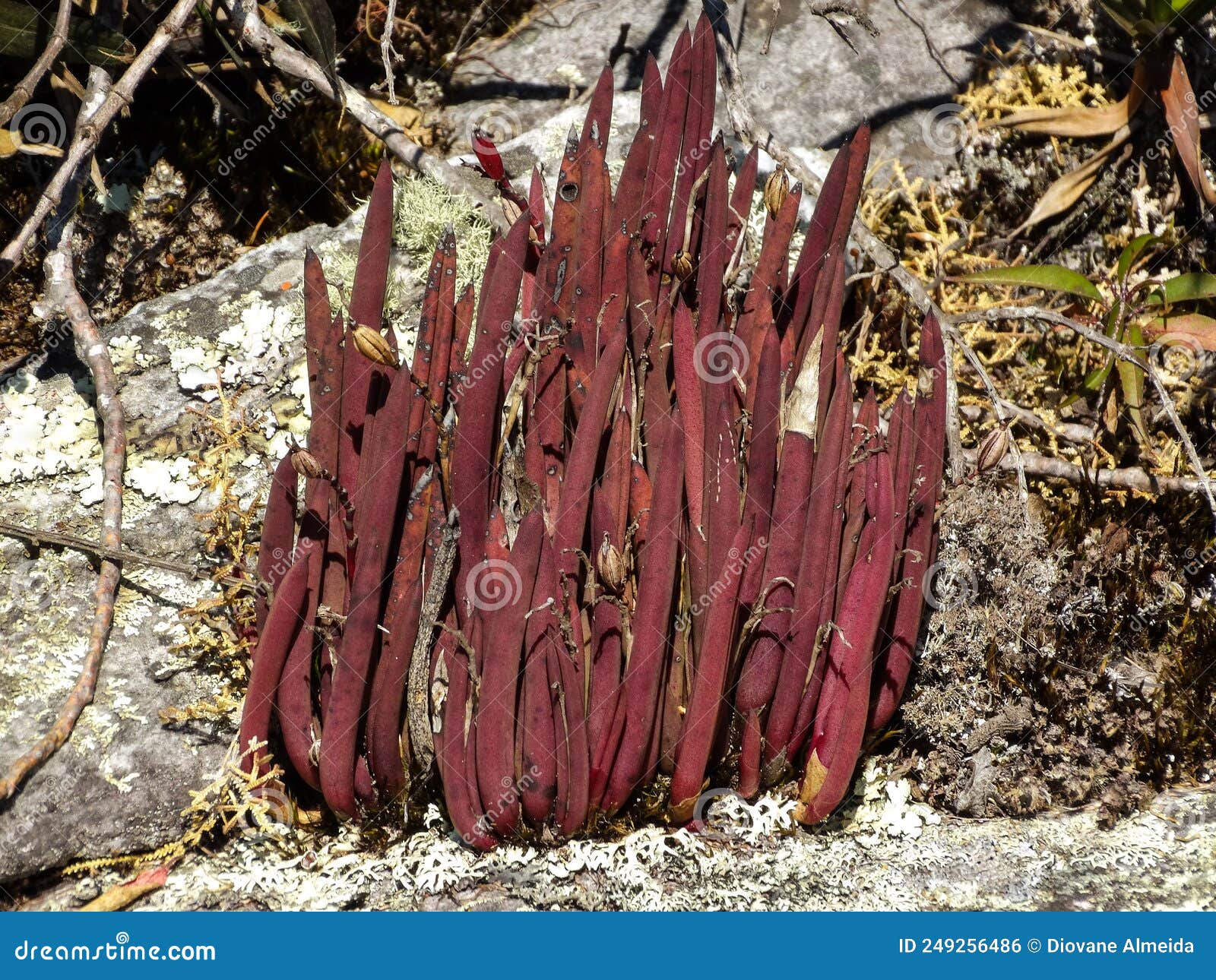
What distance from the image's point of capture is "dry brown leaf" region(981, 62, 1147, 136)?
272cm

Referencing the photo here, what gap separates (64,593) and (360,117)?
4.24 ft

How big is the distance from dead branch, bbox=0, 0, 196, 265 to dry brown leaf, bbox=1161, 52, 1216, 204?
2474mm

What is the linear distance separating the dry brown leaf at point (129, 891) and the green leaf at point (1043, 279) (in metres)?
2.13

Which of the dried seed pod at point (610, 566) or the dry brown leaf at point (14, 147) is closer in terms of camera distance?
the dried seed pod at point (610, 566)

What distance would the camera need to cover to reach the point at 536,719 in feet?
5.05

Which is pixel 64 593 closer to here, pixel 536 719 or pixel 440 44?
pixel 536 719

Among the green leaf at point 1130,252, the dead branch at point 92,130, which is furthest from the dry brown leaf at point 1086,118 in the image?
the dead branch at point 92,130

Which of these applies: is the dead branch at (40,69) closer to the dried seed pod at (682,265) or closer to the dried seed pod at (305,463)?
the dried seed pod at (305,463)

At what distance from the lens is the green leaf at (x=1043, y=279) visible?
240 cm

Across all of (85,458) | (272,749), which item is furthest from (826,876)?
(85,458)

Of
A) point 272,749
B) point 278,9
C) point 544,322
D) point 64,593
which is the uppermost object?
point 278,9

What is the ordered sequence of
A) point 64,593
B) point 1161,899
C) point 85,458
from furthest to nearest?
point 85,458 < point 64,593 < point 1161,899

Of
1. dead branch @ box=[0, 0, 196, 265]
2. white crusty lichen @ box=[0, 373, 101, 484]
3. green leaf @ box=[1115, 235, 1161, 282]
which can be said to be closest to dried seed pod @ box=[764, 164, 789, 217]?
green leaf @ box=[1115, 235, 1161, 282]

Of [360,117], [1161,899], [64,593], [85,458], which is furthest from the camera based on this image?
[360,117]
